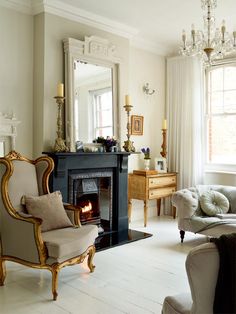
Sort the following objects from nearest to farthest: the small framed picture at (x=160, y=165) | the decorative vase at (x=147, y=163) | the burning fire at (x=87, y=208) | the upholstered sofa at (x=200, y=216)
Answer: the upholstered sofa at (x=200, y=216), the burning fire at (x=87, y=208), the decorative vase at (x=147, y=163), the small framed picture at (x=160, y=165)

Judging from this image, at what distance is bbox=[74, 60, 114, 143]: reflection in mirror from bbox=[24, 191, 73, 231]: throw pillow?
1251 millimetres

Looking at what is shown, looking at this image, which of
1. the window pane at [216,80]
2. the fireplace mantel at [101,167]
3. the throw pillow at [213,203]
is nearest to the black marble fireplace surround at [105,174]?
the fireplace mantel at [101,167]

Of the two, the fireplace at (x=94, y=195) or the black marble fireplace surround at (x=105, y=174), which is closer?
the black marble fireplace surround at (x=105, y=174)

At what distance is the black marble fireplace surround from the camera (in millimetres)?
4177

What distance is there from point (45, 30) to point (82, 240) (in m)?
2.54

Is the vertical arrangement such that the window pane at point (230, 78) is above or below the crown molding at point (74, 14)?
below

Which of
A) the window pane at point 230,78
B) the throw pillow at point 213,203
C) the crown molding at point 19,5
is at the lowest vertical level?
the throw pillow at point 213,203

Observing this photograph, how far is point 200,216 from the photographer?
14.1 feet

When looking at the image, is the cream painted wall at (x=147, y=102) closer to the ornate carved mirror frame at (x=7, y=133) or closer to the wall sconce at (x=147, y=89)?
the wall sconce at (x=147, y=89)

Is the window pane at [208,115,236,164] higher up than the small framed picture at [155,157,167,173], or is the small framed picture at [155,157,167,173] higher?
the window pane at [208,115,236,164]

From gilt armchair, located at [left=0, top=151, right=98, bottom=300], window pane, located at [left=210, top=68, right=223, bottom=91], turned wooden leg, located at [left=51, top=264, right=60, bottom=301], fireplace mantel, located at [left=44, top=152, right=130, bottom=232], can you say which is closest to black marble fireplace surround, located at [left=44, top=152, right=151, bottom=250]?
fireplace mantel, located at [left=44, top=152, right=130, bottom=232]

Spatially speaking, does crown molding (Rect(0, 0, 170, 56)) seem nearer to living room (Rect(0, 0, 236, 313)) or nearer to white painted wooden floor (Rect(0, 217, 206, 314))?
living room (Rect(0, 0, 236, 313))

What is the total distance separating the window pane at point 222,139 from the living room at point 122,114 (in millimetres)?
34

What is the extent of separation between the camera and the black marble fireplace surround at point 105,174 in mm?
4177
